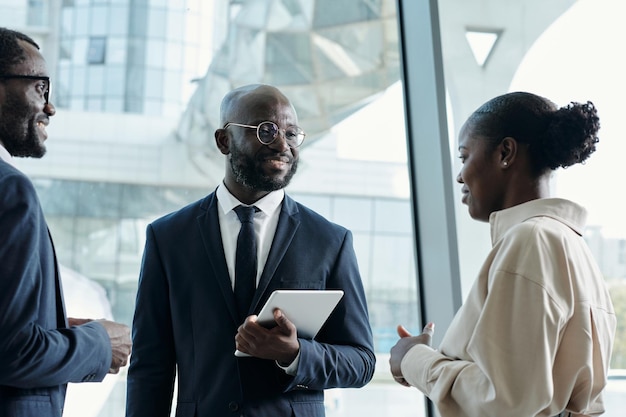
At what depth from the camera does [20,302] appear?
5.51ft

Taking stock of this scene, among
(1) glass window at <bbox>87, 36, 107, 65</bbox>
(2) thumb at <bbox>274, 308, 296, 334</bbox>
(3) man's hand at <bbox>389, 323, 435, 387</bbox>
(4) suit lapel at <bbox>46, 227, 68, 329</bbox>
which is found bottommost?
(3) man's hand at <bbox>389, 323, 435, 387</bbox>

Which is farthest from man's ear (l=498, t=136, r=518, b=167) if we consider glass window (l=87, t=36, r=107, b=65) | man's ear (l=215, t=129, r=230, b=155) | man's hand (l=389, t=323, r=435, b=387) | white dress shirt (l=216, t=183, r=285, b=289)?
glass window (l=87, t=36, r=107, b=65)

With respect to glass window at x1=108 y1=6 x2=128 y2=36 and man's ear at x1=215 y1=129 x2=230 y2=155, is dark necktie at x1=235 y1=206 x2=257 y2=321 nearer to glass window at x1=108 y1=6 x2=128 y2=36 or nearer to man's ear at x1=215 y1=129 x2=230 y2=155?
man's ear at x1=215 y1=129 x2=230 y2=155

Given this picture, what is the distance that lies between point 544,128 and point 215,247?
0.91 m

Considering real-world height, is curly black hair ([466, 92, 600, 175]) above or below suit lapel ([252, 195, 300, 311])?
above

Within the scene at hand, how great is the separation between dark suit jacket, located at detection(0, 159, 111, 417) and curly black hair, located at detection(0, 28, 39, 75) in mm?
299

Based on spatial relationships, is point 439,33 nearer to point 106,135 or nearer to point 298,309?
point 106,135

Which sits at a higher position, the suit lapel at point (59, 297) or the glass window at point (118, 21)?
the glass window at point (118, 21)

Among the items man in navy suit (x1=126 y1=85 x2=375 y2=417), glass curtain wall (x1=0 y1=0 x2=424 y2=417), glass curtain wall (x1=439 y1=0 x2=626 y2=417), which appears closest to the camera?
man in navy suit (x1=126 y1=85 x2=375 y2=417)

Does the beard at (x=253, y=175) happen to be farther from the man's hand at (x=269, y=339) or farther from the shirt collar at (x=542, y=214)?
the shirt collar at (x=542, y=214)

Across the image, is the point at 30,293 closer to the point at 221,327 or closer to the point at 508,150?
the point at 221,327

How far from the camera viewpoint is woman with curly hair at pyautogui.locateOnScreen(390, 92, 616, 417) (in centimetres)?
154

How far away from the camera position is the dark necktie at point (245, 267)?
2102mm

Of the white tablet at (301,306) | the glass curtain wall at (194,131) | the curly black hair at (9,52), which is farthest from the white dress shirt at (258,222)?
the glass curtain wall at (194,131)
